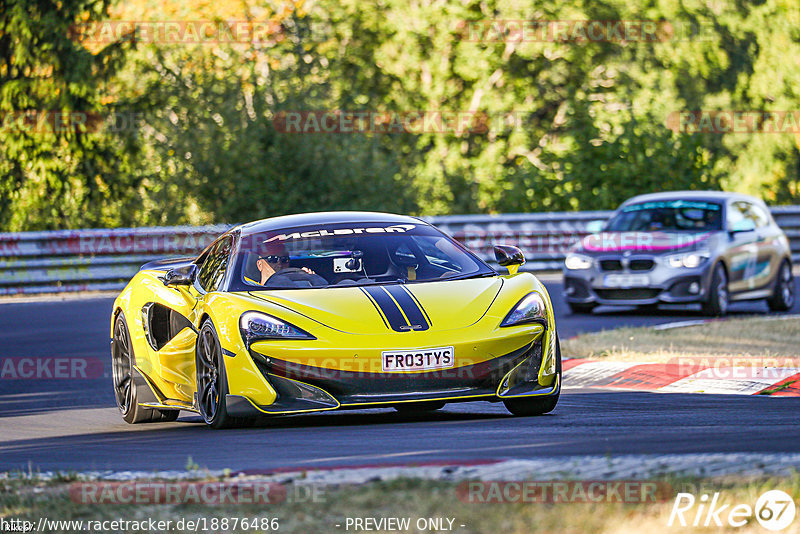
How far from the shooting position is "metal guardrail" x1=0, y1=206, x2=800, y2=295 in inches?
870

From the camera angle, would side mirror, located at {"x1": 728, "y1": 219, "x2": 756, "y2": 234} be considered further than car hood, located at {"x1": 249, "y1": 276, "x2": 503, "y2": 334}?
Yes

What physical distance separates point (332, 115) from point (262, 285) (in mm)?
21195

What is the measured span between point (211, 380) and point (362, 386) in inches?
41.2

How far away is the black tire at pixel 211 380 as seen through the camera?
27.5ft

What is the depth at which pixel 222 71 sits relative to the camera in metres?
29.4

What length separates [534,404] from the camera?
8.78m

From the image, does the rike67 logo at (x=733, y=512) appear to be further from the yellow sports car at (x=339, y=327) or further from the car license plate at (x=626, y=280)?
the car license plate at (x=626, y=280)

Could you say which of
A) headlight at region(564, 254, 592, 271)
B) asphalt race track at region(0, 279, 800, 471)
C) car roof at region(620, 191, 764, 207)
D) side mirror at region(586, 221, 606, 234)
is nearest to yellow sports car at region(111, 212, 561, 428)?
asphalt race track at region(0, 279, 800, 471)

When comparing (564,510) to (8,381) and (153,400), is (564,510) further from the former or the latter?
(8,381)

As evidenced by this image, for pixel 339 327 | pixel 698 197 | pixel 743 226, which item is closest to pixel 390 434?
pixel 339 327

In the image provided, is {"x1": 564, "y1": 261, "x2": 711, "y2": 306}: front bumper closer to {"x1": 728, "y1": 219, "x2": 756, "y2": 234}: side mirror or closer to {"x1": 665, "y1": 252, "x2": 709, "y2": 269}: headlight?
{"x1": 665, "y1": 252, "x2": 709, "y2": 269}: headlight

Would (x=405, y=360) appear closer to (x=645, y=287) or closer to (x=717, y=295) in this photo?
(x=645, y=287)

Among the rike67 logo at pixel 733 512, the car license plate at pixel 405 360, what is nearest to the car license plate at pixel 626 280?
the car license plate at pixel 405 360

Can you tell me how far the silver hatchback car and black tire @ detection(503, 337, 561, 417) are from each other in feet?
29.2
